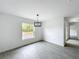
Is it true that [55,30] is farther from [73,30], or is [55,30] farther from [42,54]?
[73,30]

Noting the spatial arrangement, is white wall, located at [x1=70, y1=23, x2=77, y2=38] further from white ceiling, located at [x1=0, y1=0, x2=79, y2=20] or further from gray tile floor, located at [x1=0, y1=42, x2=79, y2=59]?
white ceiling, located at [x1=0, y1=0, x2=79, y2=20]

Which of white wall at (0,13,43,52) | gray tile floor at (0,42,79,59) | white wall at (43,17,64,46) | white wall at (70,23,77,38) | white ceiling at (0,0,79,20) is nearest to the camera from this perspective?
white ceiling at (0,0,79,20)

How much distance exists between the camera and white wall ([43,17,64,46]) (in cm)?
506

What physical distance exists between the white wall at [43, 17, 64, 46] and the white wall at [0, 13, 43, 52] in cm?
263

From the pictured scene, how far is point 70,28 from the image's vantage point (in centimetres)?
930

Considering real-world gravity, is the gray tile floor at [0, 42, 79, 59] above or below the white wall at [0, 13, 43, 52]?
below

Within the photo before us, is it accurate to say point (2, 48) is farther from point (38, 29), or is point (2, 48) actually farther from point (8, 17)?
point (38, 29)

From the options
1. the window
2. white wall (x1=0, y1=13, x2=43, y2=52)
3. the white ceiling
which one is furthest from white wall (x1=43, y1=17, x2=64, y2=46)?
white wall (x1=0, y1=13, x2=43, y2=52)

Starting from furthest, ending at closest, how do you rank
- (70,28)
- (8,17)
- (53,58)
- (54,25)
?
1. (70,28)
2. (54,25)
3. (8,17)
4. (53,58)

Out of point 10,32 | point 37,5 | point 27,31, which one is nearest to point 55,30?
point 27,31

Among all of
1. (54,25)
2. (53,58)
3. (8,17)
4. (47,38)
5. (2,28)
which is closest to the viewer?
(53,58)

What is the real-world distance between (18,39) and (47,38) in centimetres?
314

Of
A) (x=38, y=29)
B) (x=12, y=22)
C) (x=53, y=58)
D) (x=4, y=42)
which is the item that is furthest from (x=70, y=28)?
(x=4, y=42)

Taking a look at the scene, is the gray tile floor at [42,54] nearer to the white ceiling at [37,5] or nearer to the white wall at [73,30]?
the white ceiling at [37,5]
